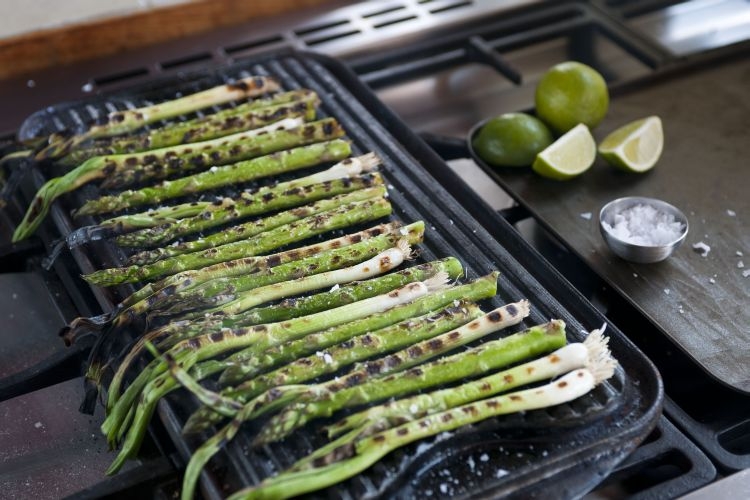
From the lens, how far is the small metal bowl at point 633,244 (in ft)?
10.5

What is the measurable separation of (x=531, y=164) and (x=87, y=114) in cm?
177

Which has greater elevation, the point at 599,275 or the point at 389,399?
the point at 389,399

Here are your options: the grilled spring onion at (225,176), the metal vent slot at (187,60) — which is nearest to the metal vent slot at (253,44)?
the metal vent slot at (187,60)

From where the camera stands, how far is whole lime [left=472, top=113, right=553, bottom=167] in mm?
3629

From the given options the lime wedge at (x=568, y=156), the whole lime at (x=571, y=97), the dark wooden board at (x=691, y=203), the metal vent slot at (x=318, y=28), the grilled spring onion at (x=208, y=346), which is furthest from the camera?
the metal vent slot at (x=318, y=28)

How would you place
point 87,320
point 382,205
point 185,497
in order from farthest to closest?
point 382,205 → point 87,320 → point 185,497

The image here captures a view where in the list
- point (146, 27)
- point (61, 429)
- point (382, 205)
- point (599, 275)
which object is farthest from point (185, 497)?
point (146, 27)

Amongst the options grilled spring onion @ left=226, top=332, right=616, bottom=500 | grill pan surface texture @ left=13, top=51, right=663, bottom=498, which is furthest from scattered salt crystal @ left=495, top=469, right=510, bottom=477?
grilled spring onion @ left=226, top=332, right=616, bottom=500

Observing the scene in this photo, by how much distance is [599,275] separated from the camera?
126 inches

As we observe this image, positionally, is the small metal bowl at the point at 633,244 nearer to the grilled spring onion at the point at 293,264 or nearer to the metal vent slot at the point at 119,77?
the grilled spring onion at the point at 293,264

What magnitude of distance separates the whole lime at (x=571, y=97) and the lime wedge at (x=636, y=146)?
141mm

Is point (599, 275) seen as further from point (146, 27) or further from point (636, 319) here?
point (146, 27)

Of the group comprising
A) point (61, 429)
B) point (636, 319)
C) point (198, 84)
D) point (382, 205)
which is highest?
point (198, 84)

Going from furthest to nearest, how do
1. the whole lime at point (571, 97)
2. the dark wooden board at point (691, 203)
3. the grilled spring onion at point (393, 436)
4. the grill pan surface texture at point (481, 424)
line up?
the whole lime at point (571, 97), the dark wooden board at point (691, 203), the grill pan surface texture at point (481, 424), the grilled spring onion at point (393, 436)
